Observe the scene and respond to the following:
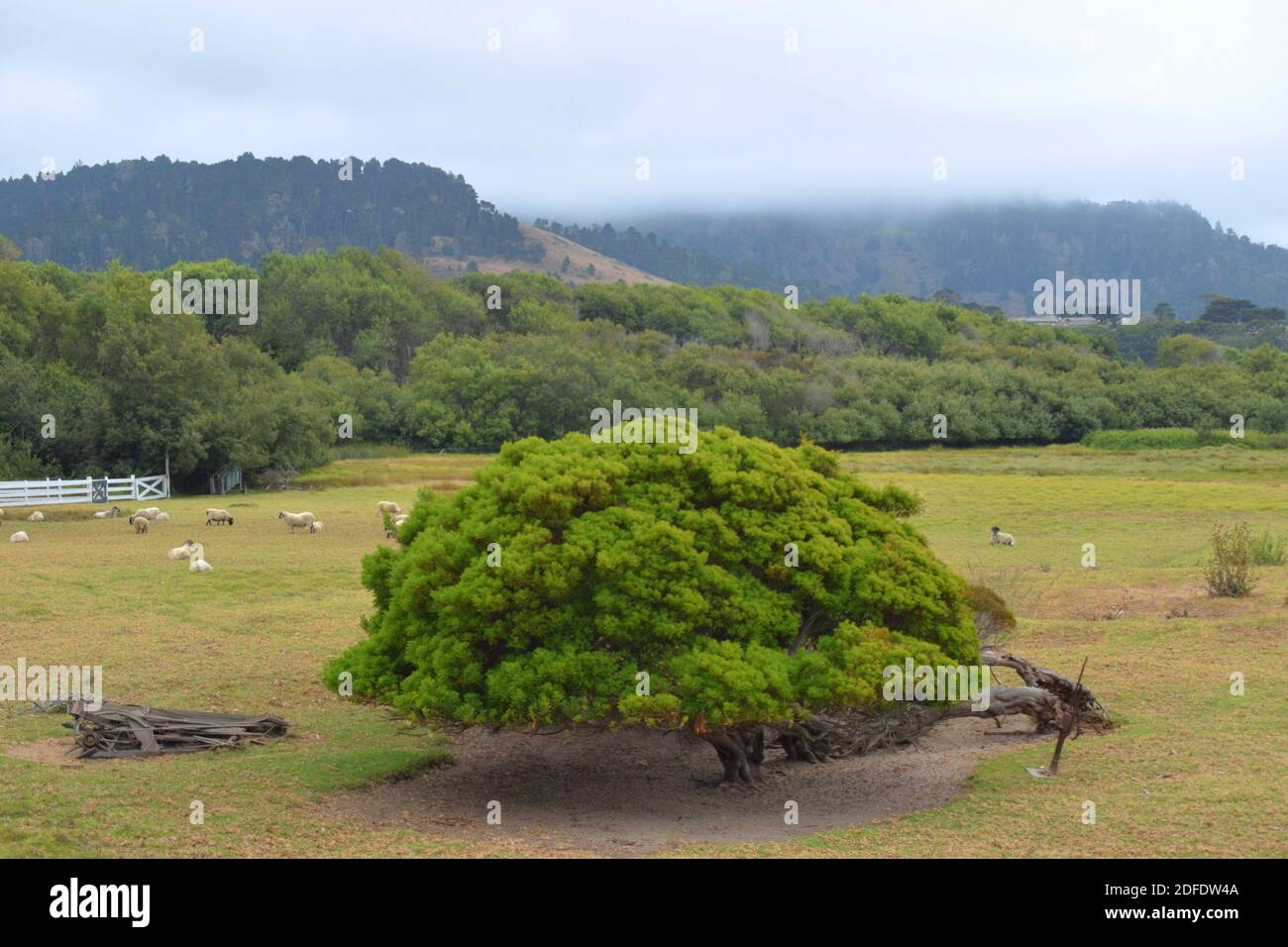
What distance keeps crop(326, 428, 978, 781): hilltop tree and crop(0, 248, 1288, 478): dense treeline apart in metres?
42.0

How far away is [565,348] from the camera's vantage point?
87.9m

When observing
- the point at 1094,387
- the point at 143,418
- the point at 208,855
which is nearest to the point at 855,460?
the point at 1094,387

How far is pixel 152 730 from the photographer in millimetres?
15047

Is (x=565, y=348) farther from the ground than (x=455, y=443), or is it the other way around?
(x=565, y=348)

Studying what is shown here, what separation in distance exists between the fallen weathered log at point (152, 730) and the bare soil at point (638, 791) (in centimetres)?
234

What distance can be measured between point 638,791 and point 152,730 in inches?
224

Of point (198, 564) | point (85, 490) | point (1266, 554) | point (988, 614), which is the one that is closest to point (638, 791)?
point (988, 614)

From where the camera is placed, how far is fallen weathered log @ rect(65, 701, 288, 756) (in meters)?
14.9

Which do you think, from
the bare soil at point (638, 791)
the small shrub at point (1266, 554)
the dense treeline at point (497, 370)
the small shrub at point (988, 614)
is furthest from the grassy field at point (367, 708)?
the dense treeline at point (497, 370)

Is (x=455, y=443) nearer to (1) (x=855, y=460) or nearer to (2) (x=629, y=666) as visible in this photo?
(1) (x=855, y=460)

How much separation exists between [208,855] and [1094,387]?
307 ft

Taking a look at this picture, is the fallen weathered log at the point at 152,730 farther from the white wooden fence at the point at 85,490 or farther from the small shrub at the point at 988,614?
the white wooden fence at the point at 85,490

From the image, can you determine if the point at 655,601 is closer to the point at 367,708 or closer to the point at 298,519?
the point at 367,708

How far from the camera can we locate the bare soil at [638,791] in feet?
41.9
